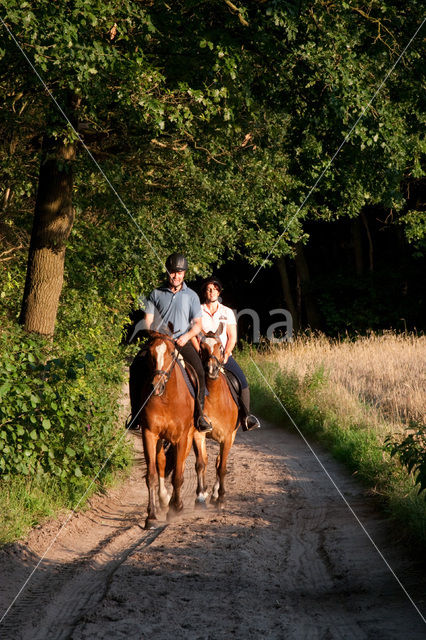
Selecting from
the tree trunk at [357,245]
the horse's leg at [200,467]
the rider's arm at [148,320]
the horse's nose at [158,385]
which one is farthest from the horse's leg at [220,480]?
the tree trunk at [357,245]

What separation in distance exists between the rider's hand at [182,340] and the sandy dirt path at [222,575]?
6.63ft

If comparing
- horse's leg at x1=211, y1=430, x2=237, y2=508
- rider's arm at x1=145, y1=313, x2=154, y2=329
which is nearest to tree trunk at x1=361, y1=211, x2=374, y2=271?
horse's leg at x1=211, y1=430, x2=237, y2=508

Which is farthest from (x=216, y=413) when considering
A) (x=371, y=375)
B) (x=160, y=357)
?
(x=371, y=375)

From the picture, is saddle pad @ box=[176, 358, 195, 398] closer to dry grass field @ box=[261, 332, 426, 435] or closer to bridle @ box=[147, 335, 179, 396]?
bridle @ box=[147, 335, 179, 396]

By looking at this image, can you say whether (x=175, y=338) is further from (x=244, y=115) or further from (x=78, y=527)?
(x=244, y=115)

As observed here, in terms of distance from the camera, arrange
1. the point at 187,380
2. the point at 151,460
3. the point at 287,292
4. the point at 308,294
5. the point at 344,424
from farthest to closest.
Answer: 1. the point at 287,292
2. the point at 308,294
3. the point at 344,424
4. the point at 187,380
5. the point at 151,460

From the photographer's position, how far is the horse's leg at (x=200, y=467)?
930 centimetres

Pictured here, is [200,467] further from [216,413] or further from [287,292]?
[287,292]

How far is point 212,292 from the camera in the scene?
10.0 meters

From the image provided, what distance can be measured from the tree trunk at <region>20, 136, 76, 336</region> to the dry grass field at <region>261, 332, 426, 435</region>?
17.8ft

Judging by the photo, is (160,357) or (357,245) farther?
(357,245)

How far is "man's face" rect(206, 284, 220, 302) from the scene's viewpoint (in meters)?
9.96

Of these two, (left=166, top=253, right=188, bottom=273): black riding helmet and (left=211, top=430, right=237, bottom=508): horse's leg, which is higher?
(left=166, top=253, right=188, bottom=273): black riding helmet

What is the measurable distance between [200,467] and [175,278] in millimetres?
2490
